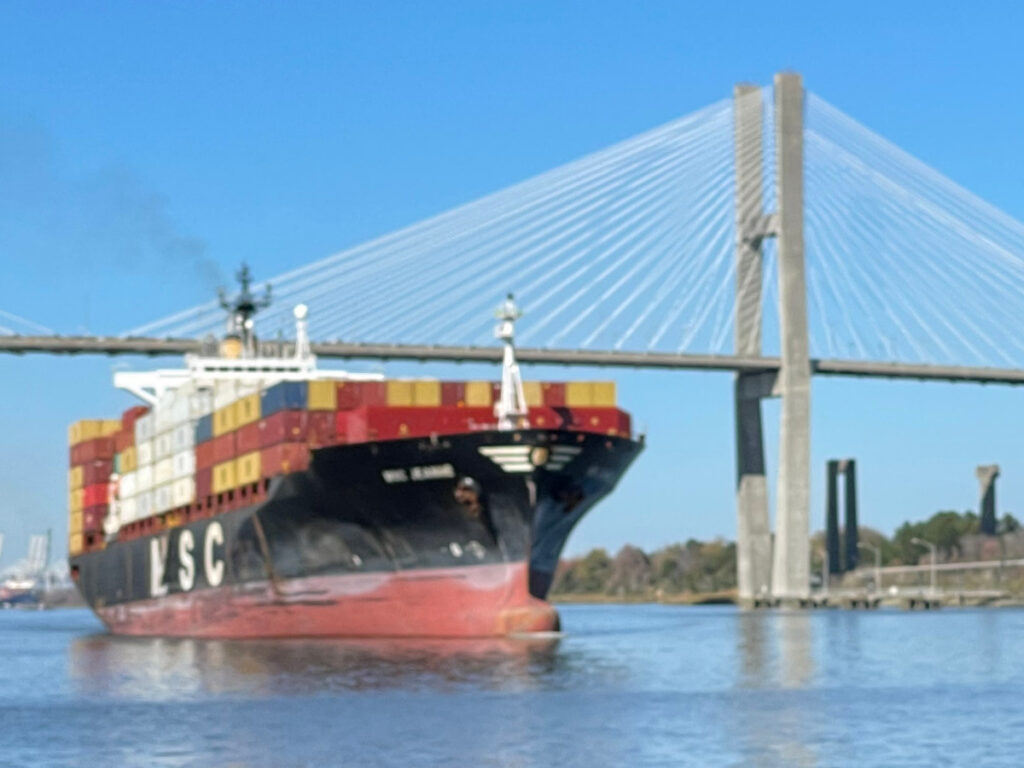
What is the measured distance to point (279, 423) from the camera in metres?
52.0

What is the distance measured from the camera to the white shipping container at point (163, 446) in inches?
2462

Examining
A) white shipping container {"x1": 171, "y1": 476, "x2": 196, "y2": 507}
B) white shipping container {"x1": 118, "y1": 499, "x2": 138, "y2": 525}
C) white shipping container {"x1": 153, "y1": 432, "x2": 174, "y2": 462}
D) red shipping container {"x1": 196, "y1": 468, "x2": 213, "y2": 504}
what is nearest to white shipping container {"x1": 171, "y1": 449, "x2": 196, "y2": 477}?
white shipping container {"x1": 171, "y1": 476, "x2": 196, "y2": 507}

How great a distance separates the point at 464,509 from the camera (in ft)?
160

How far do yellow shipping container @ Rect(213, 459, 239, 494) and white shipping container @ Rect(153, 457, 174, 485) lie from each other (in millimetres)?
4938

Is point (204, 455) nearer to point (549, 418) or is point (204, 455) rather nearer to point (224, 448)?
point (224, 448)

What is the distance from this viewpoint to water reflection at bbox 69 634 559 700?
3784cm

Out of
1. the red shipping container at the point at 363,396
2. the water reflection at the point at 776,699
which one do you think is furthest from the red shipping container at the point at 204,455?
the water reflection at the point at 776,699

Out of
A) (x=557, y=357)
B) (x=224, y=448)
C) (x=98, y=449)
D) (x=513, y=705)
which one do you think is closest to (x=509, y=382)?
(x=224, y=448)

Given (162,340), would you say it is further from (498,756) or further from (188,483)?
(498,756)

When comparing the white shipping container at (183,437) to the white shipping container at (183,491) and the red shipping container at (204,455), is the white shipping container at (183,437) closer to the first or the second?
the red shipping container at (204,455)

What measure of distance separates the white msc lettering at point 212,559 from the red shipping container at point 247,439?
2550 millimetres

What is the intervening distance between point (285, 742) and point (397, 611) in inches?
813

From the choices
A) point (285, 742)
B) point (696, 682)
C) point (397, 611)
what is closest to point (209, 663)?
point (397, 611)

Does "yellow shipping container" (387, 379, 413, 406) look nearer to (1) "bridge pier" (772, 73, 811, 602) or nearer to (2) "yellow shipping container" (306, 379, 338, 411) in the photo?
(2) "yellow shipping container" (306, 379, 338, 411)
